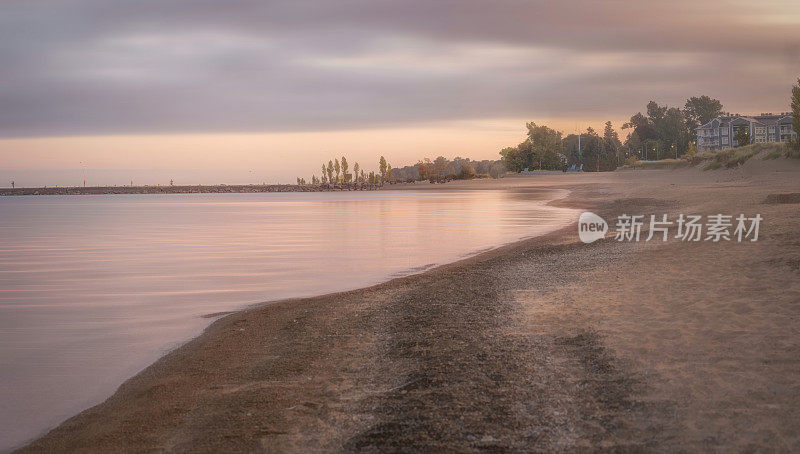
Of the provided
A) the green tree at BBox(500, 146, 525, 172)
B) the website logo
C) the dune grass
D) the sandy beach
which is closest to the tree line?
the green tree at BBox(500, 146, 525, 172)

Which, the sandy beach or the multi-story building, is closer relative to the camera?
the sandy beach

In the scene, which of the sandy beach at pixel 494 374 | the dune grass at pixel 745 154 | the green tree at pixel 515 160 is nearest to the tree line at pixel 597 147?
the green tree at pixel 515 160

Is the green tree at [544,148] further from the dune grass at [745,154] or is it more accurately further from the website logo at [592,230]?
the website logo at [592,230]

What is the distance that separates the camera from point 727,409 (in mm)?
5637

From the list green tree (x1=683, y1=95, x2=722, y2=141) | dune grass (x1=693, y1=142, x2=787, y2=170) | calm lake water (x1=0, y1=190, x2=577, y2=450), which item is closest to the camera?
calm lake water (x1=0, y1=190, x2=577, y2=450)

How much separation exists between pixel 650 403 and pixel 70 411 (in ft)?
23.1

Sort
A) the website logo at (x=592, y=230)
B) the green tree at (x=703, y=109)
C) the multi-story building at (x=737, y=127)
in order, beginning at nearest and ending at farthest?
the website logo at (x=592, y=230), the multi-story building at (x=737, y=127), the green tree at (x=703, y=109)

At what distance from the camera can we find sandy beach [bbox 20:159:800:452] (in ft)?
17.9

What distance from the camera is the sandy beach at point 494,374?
545cm

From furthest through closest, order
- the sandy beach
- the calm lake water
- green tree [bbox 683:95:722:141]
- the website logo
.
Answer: green tree [bbox 683:95:722:141] → the website logo → the calm lake water → the sandy beach

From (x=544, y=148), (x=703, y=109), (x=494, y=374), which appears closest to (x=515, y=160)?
(x=544, y=148)

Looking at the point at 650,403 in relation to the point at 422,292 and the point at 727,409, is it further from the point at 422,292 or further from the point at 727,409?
the point at 422,292

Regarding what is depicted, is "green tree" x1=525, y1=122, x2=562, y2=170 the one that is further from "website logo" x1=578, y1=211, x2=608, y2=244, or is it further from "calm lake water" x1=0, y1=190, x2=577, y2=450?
"website logo" x1=578, y1=211, x2=608, y2=244

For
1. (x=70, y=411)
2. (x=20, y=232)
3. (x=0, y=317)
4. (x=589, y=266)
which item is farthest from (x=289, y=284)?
(x=20, y=232)
